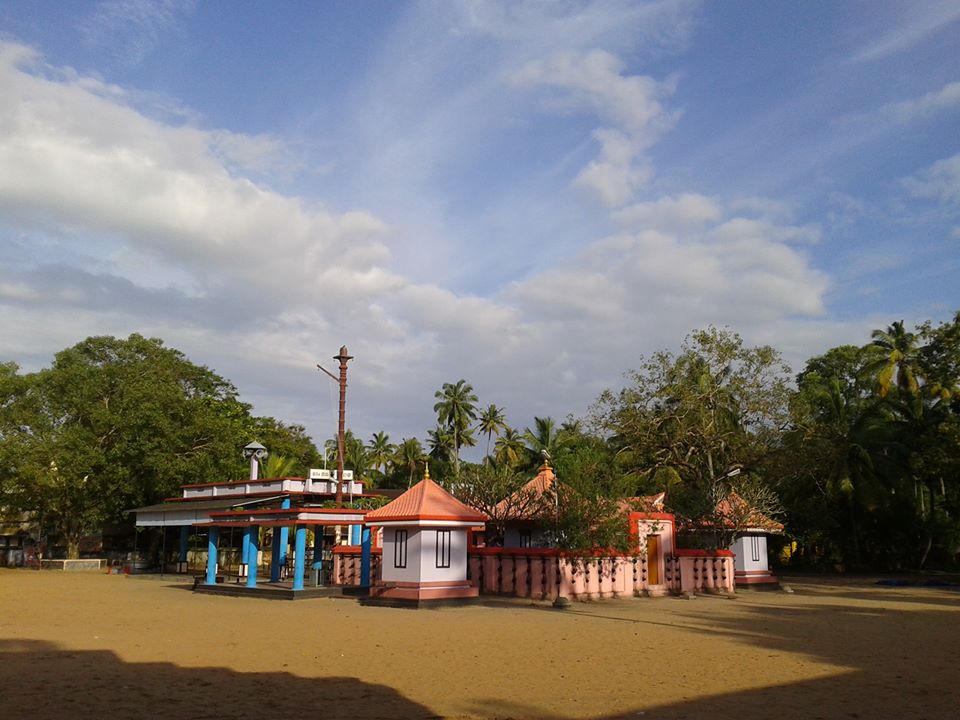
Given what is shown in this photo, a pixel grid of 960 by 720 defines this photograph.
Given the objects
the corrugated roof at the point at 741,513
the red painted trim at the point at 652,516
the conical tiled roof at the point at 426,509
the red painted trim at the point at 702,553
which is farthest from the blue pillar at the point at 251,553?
the corrugated roof at the point at 741,513

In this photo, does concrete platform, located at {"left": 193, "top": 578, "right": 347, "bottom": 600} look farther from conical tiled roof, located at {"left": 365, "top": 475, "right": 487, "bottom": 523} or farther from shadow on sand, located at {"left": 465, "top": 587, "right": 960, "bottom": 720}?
shadow on sand, located at {"left": 465, "top": 587, "right": 960, "bottom": 720}

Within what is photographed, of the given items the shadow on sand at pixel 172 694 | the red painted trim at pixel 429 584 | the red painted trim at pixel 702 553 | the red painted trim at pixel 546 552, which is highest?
the red painted trim at pixel 546 552

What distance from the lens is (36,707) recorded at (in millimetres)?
9031

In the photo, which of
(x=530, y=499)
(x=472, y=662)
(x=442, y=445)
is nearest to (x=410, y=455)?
(x=442, y=445)

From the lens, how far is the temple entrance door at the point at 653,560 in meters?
28.5

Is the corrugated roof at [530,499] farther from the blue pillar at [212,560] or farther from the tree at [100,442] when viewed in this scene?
the tree at [100,442]

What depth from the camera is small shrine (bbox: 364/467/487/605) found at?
23.9 meters

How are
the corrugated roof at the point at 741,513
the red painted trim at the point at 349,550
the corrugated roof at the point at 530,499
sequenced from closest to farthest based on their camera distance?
1. the corrugated roof at the point at 530,499
2. the red painted trim at the point at 349,550
3. the corrugated roof at the point at 741,513

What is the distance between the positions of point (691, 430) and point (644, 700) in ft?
77.7

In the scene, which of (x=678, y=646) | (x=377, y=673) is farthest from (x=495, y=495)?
(x=377, y=673)

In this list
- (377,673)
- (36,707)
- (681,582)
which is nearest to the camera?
(36,707)

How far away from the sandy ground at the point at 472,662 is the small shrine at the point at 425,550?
4.94 ft

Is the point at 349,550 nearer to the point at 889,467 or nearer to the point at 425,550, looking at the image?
the point at 425,550

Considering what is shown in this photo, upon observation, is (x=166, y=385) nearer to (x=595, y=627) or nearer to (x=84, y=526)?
(x=84, y=526)
